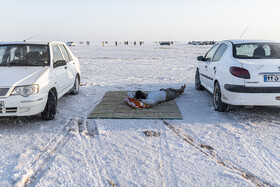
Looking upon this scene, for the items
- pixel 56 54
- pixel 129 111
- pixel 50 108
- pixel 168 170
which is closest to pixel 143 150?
pixel 168 170

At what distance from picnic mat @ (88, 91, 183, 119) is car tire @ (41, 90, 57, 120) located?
75 cm

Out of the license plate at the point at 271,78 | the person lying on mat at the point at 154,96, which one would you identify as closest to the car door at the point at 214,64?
the person lying on mat at the point at 154,96

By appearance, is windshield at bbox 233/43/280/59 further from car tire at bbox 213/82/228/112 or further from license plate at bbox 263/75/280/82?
car tire at bbox 213/82/228/112

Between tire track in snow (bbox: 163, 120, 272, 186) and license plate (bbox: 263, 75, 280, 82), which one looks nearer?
tire track in snow (bbox: 163, 120, 272, 186)

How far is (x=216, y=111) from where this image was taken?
5922 mm

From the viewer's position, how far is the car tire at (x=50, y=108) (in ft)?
16.7

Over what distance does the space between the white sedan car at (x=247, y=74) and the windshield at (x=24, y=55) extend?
3840 mm

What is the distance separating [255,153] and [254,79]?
1.69m

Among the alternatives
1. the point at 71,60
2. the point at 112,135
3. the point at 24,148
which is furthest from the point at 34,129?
the point at 71,60

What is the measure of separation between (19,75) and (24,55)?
1057 millimetres

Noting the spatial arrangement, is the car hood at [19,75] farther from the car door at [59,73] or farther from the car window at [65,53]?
the car window at [65,53]

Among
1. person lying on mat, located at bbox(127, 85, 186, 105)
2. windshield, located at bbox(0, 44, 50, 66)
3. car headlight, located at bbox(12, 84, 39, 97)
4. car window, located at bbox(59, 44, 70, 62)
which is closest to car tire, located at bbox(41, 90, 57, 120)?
car headlight, located at bbox(12, 84, 39, 97)

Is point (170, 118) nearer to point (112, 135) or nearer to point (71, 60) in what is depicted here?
point (112, 135)

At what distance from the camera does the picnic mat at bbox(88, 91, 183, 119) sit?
5.48 metres
